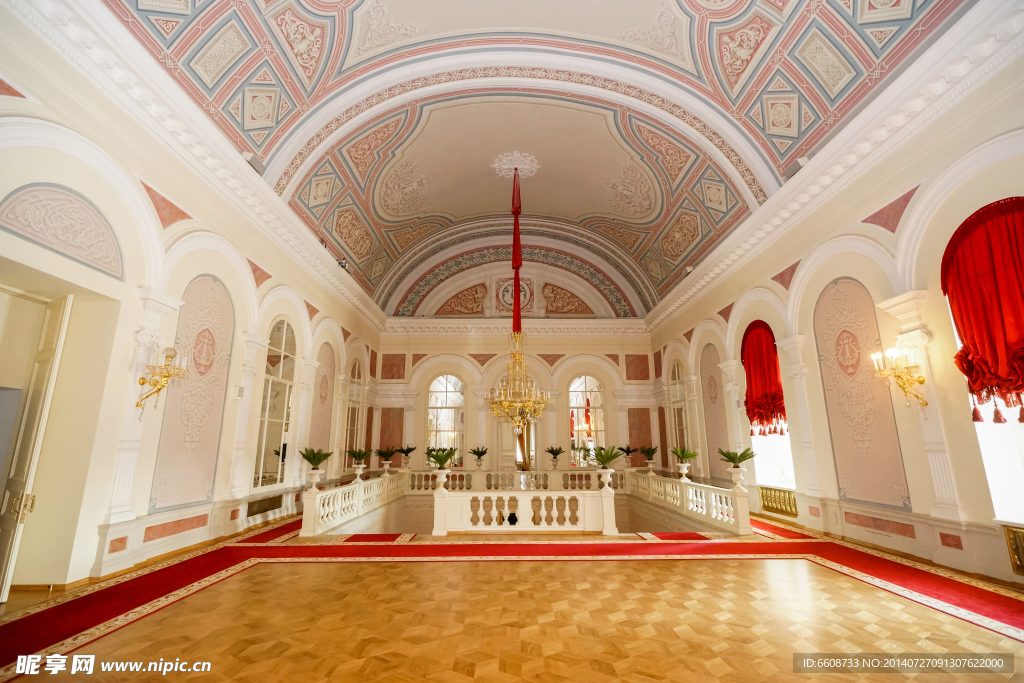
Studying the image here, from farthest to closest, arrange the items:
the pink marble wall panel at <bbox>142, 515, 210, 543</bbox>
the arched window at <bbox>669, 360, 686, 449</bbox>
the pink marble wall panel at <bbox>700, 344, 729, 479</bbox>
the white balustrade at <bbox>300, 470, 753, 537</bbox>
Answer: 1. the arched window at <bbox>669, 360, 686, 449</bbox>
2. the pink marble wall panel at <bbox>700, 344, 729, 479</bbox>
3. the white balustrade at <bbox>300, 470, 753, 537</bbox>
4. the pink marble wall panel at <bbox>142, 515, 210, 543</bbox>

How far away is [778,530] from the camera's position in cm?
687

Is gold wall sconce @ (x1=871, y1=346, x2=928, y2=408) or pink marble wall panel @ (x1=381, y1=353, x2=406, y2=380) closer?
gold wall sconce @ (x1=871, y1=346, x2=928, y2=408)

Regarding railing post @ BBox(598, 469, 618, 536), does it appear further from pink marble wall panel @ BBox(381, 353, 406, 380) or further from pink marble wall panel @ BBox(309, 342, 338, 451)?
pink marble wall panel @ BBox(381, 353, 406, 380)

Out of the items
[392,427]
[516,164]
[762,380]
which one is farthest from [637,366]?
[392,427]

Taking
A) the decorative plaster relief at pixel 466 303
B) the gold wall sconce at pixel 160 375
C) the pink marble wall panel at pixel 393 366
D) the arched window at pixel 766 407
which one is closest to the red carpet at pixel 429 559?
the arched window at pixel 766 407

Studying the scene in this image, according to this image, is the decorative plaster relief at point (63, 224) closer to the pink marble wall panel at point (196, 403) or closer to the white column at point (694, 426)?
the pink marble wall panel at point (196, 403)

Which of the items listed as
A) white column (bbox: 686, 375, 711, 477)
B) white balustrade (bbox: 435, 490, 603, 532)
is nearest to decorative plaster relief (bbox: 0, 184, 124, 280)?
white balustrade (bbox: 435, 490, 603, 532)

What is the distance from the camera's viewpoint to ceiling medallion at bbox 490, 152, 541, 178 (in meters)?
9.88

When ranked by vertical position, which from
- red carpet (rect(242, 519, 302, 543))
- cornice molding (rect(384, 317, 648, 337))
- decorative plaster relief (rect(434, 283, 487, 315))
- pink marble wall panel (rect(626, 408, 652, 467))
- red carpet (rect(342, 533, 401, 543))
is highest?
decorative plaster relief (rect(434, 283, 487, 315))

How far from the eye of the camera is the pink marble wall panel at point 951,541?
15.2ft

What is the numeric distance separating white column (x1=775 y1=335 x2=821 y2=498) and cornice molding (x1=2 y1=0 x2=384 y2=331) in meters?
8.45

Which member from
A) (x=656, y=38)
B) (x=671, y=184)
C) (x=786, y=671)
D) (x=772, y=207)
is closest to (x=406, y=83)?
(x=656, y=38)

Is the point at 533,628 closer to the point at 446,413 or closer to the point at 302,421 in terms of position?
the point at 302,421

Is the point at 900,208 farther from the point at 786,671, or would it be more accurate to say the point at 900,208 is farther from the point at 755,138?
the point at 786,671
